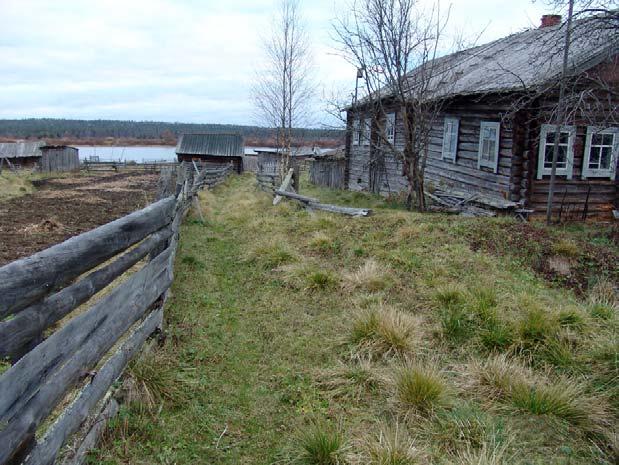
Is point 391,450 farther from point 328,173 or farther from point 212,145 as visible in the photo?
point 212,145

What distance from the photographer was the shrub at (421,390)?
150 inches

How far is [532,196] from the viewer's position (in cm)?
1290

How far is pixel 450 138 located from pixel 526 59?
129 inches

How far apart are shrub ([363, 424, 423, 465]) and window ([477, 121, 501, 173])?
11.5 meters

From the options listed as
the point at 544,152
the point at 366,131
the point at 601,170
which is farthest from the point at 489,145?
the point at 366,131

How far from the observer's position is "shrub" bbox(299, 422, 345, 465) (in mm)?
3188

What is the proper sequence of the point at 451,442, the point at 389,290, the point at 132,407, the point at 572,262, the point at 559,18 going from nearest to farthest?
the point at 451,442, the point at 132,407, the point at 389,290, the point at 572,262, the point at 559,18

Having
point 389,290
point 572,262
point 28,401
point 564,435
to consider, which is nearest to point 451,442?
point 564,435

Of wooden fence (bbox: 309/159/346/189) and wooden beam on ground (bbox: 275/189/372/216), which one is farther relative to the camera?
wooden fence (bbox: 309/159/346/189)

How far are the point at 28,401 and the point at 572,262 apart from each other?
796cm

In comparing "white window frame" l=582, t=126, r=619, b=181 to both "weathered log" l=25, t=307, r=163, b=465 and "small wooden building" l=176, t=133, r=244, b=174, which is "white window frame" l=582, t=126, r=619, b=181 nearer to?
"weathered log" l=25, t=307, r=163, b=465

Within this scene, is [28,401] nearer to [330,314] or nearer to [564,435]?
[564,435]

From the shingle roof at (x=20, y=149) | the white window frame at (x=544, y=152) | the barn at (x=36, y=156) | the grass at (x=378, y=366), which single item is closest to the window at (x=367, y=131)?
the white window frame at (x=544, y=152)

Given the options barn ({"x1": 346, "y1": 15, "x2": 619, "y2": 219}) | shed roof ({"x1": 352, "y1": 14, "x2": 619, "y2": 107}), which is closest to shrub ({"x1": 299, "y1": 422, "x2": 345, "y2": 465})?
shed roof ({"x1": 352, "y1": 14, "x2": 619, "y2": 107})
